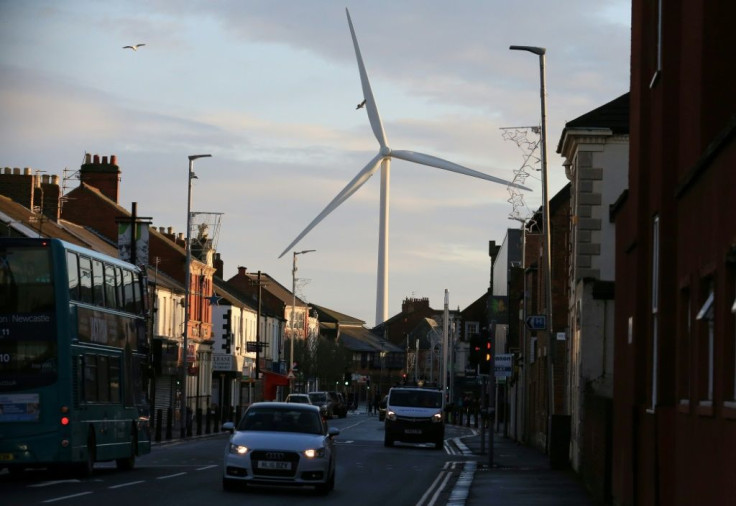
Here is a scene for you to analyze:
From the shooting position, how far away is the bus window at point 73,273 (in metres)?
24.9

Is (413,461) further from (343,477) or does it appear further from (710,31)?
(710,31)

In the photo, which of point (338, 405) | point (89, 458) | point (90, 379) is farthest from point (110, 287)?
point (338, 405)

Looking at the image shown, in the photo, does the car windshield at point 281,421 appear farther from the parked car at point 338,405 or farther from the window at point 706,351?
the parked car at point 338,405

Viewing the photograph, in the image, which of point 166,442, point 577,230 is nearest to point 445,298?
point 166,442

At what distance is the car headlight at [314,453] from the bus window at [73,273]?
5.06m

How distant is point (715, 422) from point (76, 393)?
50.1ft

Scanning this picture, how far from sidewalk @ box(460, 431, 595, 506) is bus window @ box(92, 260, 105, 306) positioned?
7505 mm

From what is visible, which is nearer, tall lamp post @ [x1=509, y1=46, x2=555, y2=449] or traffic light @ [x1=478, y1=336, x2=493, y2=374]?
traffic light @ [x1=478, y1=336, x2=493, y2=374]

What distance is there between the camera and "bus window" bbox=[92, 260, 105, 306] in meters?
26.5

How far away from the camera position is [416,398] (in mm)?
48688

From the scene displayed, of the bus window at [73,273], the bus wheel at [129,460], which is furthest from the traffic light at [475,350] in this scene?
the bus window at [73,273]

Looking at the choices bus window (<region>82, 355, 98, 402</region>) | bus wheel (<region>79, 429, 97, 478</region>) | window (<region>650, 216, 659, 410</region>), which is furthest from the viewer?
bus wheel (<region>79, 429, 97, 478</region>)

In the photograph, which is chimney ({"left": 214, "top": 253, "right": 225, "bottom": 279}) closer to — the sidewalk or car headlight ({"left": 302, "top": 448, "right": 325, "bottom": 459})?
the sidewalk

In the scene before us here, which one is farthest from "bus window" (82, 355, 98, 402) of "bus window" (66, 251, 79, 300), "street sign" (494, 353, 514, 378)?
"street sign" (494, 353, 514, 378)
